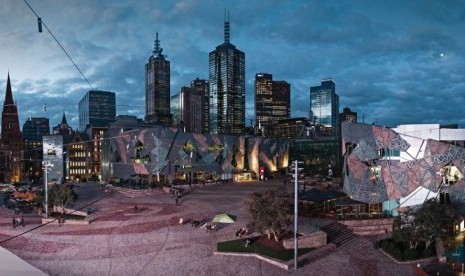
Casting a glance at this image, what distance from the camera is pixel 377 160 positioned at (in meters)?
36.7

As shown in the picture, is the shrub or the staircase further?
the staircase

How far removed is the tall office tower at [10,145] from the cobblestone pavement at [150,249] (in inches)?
3438

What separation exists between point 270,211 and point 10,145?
117 m

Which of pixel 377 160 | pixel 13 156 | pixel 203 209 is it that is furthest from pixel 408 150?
pixel 13 156

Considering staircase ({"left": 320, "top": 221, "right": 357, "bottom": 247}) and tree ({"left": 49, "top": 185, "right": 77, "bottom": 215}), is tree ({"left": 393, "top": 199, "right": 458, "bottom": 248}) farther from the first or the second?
tree ({"left": 49, "top": 185, "right": 77, "bottom": 215})

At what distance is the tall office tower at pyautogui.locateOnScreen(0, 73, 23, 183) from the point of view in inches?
4564

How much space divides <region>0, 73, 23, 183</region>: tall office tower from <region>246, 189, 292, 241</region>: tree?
110792mm

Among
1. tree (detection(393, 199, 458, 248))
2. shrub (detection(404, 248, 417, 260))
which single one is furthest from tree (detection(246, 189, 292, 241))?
tree (detection(393, 199, 458, 248))

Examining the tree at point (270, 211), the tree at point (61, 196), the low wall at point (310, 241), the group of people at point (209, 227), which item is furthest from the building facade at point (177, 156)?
the low wall at point (310, 241)

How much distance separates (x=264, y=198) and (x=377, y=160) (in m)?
15.9

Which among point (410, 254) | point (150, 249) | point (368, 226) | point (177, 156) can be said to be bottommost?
point (150, 249)

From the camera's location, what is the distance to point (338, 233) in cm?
3016

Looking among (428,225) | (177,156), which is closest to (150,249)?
(428,225)

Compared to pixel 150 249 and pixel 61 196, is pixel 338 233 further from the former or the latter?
pixel 61 196
